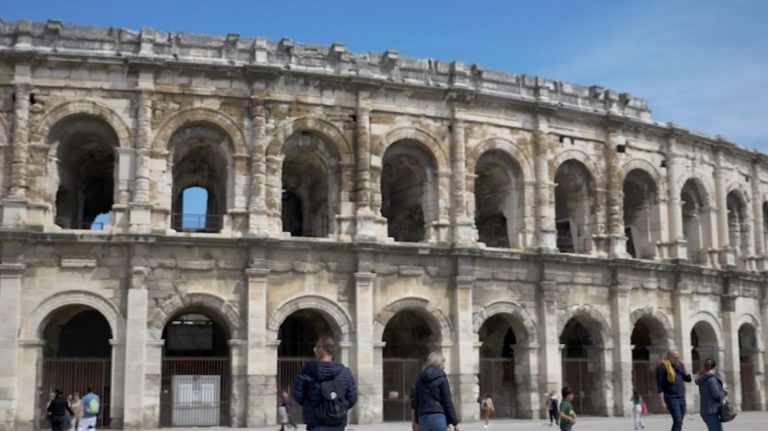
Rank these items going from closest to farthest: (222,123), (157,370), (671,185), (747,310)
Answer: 1. (157,370)
2. (222,123)
3. (671,185)
4. (747,310)

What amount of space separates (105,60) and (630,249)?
16.7m

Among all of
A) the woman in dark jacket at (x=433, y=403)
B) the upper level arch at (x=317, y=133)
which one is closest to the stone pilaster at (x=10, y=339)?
the upper level arch at (x=317, y=133)

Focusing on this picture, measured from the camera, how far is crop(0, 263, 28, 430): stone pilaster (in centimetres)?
1977

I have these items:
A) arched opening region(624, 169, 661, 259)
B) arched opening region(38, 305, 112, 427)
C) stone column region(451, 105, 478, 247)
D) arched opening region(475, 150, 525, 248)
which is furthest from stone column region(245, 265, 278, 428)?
arched opening region(624, 169, 661, 259)

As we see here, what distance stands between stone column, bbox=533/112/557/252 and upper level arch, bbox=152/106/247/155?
7.98 metres

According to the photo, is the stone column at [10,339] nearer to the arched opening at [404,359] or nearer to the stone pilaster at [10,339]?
the stone pilaster at [10,339]

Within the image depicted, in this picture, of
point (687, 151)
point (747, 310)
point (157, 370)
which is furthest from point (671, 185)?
point (157, 370)

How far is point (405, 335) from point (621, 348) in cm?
588

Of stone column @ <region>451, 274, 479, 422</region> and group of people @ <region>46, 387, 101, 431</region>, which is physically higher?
stone column @ <region>451, 274, 479, 422</region>

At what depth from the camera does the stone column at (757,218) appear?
30.8 metres

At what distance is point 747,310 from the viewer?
29.4 m

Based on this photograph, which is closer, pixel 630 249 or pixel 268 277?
pixel 268 277

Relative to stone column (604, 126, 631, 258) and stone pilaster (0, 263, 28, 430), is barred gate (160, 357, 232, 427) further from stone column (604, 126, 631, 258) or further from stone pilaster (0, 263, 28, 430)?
stone column (604, 126, 631, 258)

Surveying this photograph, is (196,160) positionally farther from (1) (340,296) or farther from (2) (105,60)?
(1) (340,296)
